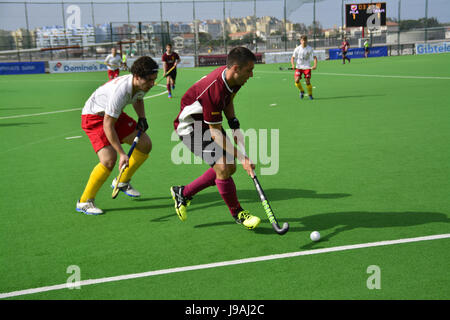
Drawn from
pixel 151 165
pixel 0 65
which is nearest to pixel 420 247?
pixel 151 165

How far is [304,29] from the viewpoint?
53.9 meters

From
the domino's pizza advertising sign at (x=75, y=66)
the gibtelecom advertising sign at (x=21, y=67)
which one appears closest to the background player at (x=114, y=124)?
the domino's pizza advertising sign at (x=75, y=66)

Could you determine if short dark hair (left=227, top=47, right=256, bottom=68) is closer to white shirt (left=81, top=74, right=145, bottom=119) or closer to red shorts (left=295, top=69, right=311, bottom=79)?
white shirt (left=81, top=74, right=145, bottom=119)

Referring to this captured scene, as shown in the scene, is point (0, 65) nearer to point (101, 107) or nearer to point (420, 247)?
point (101, 107)

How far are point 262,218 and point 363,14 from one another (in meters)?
47.9

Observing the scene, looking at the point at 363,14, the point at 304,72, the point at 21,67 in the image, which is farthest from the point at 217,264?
the point at 363,14

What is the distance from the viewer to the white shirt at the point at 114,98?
527cm

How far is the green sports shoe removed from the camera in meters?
4.96

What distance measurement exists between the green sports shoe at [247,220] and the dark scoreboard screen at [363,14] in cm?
4788

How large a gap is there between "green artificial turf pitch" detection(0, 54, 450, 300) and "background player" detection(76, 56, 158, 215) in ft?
1.05

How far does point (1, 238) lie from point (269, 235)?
2.79m

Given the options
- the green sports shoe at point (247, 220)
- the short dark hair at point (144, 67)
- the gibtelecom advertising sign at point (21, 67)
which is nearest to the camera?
the green sports shoe at point (247, 220)

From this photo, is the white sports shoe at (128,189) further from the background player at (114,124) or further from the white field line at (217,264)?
the white field line at (217,264)

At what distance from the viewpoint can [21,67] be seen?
40688 mm
